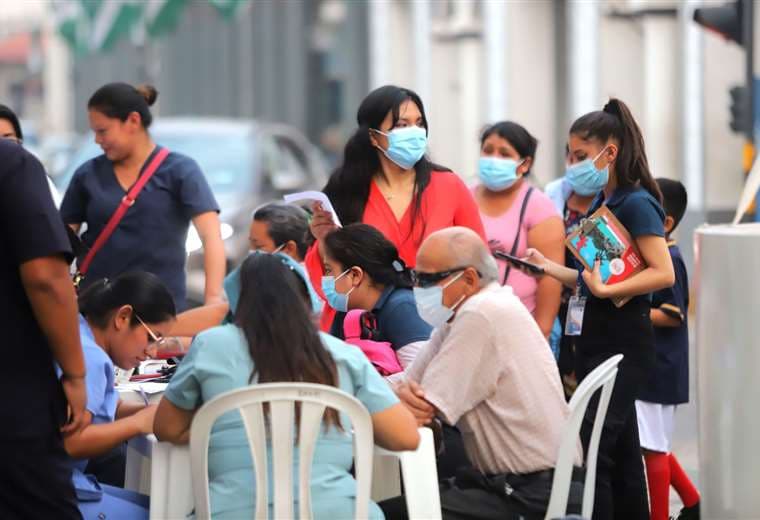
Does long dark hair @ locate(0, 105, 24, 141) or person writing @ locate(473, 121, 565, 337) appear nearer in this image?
long dark hair @ locate(0, 105, 24, 141)

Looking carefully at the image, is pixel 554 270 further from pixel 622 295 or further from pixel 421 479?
pixel 421 479

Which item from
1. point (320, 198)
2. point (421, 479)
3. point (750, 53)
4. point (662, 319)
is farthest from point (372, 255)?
point (750, 53)

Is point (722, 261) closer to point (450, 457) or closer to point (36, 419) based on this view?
point (450, 457)

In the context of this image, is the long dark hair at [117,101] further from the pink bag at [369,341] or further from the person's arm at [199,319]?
the pink bag at [369,341]

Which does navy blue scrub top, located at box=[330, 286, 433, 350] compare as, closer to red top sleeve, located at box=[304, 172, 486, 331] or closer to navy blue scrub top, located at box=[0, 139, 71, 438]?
red top sleeve, located at box=[304, 172, 486, 331]

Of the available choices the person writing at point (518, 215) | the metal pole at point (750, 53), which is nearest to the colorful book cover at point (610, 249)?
the person writing at point (518, 215)

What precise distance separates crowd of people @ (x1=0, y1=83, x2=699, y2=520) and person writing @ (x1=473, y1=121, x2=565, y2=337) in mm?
12

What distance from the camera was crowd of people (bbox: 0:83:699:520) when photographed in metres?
4.51

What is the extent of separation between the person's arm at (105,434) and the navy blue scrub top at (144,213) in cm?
255

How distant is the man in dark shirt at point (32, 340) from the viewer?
4383 mm

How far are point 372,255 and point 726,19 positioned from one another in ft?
22.3

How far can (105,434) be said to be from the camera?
16.3 feet

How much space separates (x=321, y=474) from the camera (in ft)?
15.5

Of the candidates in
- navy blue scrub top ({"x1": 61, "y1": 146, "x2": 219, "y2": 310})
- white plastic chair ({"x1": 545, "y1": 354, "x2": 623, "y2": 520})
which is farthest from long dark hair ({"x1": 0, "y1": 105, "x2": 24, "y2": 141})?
white plastic chair ({"x1": 545, "y1": 354, "x2": 623, "y2": 520})
